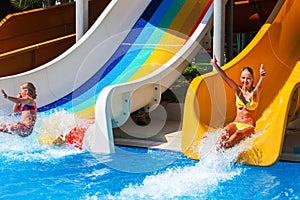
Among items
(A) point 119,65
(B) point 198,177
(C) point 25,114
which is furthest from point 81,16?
(B) point 198,177

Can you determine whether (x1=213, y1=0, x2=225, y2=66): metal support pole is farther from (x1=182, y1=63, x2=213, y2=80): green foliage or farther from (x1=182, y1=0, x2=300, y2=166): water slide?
(x1=182, y1=63, x2=213, y2=80): green foliage

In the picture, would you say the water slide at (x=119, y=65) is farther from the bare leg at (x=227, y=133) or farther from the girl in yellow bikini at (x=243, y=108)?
the bare leg at (x=227, y=133)

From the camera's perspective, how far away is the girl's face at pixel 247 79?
561 cm

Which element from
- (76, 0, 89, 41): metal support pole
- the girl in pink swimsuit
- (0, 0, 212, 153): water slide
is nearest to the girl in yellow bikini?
(0, 0, 212, 153): water slide

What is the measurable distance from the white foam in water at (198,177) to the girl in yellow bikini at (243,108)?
0.35 ft

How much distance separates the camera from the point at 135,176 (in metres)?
5.10

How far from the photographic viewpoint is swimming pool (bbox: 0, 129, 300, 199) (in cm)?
450

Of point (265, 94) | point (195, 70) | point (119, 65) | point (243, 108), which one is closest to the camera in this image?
point (243, 108)

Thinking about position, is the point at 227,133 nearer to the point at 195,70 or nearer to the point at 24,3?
the point at 195,70

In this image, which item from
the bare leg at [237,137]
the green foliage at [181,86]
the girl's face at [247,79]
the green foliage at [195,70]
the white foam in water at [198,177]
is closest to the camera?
the white foam in water at [198,177]

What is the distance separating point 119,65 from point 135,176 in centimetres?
296

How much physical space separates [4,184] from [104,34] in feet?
13.1

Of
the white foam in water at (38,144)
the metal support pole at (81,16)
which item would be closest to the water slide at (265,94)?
the white foam in water at (38,144)

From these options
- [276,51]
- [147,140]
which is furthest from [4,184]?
[276,51]
